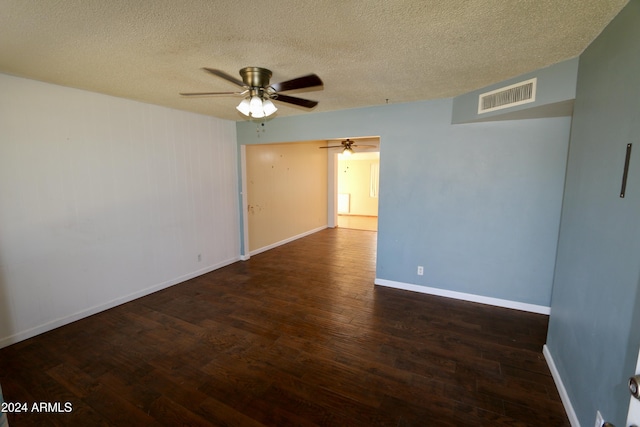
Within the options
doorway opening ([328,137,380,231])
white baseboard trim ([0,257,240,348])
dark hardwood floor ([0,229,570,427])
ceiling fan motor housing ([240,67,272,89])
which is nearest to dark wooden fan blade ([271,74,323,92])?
ceiling fan motor housing ([240,67,272,89])

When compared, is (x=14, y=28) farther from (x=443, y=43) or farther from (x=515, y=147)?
(x=515, y=147)

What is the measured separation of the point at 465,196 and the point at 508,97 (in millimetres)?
1170

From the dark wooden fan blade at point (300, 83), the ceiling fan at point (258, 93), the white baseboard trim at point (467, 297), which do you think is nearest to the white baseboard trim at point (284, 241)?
the white baseboard trim at point (467, 297)

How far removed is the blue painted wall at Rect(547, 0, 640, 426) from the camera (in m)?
1.27

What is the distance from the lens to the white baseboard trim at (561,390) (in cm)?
171

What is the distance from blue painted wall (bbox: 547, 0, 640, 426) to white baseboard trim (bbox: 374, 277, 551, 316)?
46.9 inches

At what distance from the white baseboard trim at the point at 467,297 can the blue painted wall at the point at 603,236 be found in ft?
3.91

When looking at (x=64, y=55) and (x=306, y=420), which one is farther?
(x=64, y=55)

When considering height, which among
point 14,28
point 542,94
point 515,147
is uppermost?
point 14,28

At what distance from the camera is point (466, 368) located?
87.7 inches

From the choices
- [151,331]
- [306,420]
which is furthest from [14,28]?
[306,420]

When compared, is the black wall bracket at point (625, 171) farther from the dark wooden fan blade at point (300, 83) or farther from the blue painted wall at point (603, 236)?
the dark wooden fan blade at point (300, 83)

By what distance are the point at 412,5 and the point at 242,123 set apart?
12.1ft

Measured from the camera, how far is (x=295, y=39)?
1.82m
